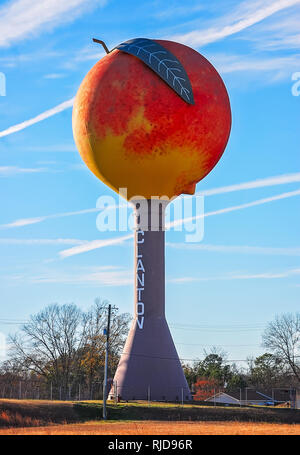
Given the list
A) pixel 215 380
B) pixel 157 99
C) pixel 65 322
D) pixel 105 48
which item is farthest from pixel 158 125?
pixel 215 380

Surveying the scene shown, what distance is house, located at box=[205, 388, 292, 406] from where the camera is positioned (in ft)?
192

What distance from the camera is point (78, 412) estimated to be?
34562mm

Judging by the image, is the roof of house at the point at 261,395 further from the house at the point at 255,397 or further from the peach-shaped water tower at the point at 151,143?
the peach-shaped water tower at the point at 151,143

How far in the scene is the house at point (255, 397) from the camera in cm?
5847

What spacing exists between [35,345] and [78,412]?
25595 mm

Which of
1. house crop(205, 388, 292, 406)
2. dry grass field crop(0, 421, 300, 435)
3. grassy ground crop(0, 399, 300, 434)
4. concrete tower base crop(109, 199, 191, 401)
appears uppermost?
concrete tower base crop(109, 199, 191, 401)

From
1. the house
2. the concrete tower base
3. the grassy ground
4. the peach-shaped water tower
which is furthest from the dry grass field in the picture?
the house

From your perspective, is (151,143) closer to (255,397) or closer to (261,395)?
(255,397)

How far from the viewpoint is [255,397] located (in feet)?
202

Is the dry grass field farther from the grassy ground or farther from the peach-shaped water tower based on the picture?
the peach-shaped water tower

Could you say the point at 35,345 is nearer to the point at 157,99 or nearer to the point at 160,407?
the point at 160,407

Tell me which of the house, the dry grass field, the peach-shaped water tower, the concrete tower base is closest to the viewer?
the dry grass field

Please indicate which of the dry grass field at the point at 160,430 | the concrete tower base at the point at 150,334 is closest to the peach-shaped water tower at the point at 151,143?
the concrete tower base at the point at 150,334
